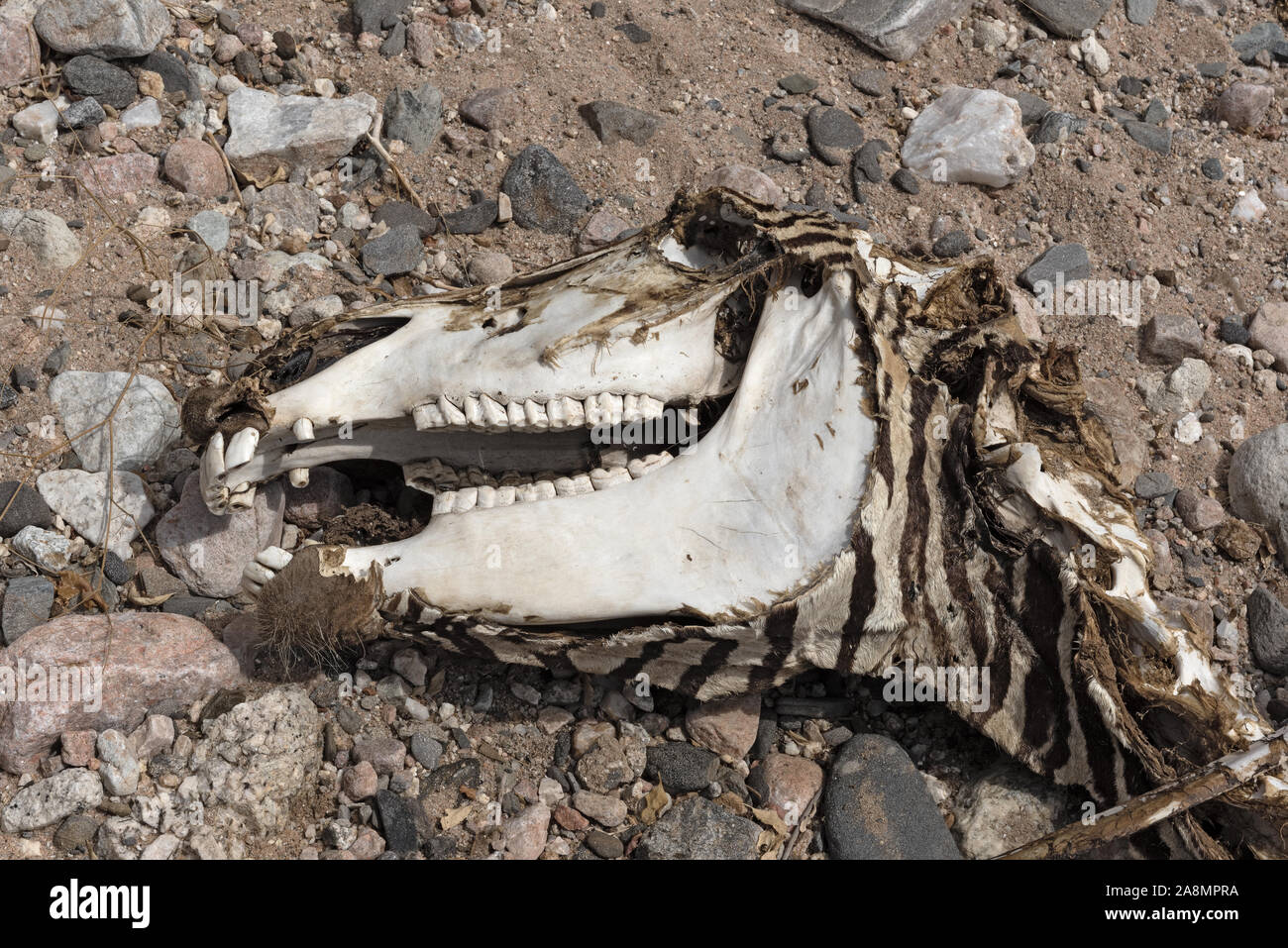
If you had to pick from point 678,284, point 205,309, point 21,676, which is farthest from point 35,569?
point 678,284

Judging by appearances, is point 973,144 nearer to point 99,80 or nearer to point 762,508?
point 762,508

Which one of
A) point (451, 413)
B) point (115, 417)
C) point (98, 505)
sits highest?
point (451, 413)

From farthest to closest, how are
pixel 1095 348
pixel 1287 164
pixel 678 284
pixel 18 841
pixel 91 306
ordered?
pixel 1287 164 → pixel 1095 348 → pixel 91 306 → pixel 678 284 → pixel 18 841

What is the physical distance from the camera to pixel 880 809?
2947mm

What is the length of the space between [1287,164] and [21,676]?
541 centimetres

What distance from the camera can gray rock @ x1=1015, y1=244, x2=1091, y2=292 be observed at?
4332 millimetres

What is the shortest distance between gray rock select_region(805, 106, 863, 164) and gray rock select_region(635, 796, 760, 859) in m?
2.91

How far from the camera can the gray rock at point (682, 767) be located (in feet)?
9.86

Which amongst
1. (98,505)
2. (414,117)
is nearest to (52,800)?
(98,505)

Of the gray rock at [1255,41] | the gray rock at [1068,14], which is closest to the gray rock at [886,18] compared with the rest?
the gray rock at [1068,14]

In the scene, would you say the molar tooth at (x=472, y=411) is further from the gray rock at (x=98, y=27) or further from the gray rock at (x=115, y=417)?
the gray rock at (x=98, y=27)

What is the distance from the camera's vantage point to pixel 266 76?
173 inches

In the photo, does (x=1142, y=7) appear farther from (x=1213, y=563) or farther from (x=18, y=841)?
(x=18, y=841)

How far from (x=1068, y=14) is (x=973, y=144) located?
1.17m
